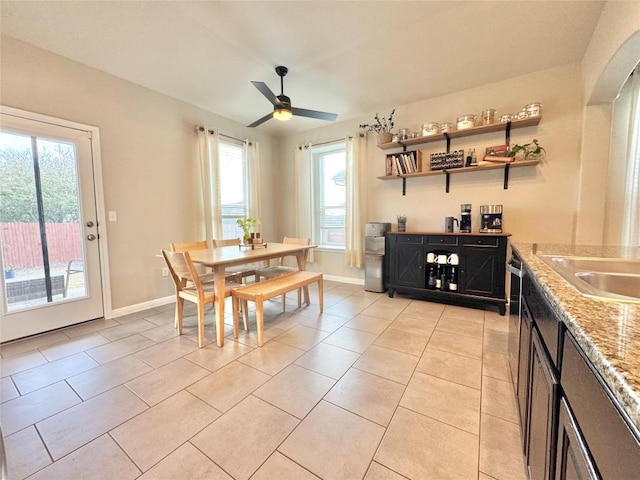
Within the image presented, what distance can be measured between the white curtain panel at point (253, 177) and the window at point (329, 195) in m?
0.99

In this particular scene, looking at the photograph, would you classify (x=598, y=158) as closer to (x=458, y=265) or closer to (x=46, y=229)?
(x=458, y=265)

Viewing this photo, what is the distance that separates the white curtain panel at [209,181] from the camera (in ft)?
12.0

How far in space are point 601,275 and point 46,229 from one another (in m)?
4.10

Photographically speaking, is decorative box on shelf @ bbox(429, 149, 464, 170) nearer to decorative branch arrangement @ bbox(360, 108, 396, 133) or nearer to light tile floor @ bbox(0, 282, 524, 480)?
decorative branch arrangement @ bbox(360, 108, 396, 133)

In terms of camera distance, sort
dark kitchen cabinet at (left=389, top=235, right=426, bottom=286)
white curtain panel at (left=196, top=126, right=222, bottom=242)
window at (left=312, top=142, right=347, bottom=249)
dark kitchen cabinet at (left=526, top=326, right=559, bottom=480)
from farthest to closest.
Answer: window at (left=312, top=142, right=347, bottom=249)
white curtain panel at (left=196, top=126, right=222, bottom=242)
dark kitchen cabinet at (left=389, top=235, right=426, bottom=286)
dark kitchen cabinet at (left=526, top=326, right=559, bottom=480)

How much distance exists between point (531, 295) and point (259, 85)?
8.42 feet

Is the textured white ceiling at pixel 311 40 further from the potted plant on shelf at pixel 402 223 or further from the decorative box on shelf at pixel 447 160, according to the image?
the potted plant on shelf at pixel 402 223

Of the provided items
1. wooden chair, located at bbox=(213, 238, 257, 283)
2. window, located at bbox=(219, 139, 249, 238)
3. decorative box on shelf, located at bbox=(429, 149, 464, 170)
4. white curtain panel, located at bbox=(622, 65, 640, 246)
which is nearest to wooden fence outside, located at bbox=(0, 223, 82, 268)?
wooden chair, located at bbox=(213, 238, 257, 283)

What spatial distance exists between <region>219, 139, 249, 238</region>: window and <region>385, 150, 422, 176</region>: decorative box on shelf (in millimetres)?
2302

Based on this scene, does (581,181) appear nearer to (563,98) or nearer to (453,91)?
(563,98)

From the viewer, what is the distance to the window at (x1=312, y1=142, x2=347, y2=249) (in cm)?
458

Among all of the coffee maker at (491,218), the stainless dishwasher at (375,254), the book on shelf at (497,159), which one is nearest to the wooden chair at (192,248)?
the stainless dishwasher at (375,254)

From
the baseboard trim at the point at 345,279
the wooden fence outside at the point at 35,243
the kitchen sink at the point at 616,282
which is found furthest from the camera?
the baseboard trim at the point at 345,279

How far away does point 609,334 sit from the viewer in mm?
520
